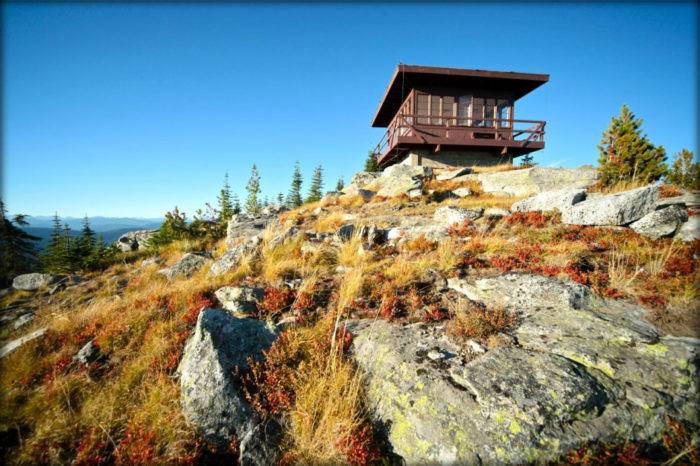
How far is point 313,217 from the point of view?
13930 millimetres

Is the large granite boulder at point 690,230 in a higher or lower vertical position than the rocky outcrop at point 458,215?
lower

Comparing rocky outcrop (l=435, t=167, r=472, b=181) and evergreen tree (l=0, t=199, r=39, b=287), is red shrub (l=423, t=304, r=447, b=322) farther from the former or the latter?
evergreen tree (l=0, t=199, r=39, b=287)

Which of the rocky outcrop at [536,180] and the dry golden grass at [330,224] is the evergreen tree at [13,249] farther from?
the rocky outcrop at [536,180]

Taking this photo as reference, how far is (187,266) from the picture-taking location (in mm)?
8344

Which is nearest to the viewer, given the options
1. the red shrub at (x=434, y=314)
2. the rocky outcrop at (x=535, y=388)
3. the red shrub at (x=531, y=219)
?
the rocky outcrop at (x=535, y=388)

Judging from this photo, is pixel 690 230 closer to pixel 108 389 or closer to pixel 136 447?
pixel 136 447

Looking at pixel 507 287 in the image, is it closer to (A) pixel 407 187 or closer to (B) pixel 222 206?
(A) pixel 407 187

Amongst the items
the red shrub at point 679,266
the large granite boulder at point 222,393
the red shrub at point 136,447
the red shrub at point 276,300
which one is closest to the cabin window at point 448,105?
the red shrub at point 679,266

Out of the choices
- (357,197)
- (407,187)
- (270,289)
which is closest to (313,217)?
(357,197)

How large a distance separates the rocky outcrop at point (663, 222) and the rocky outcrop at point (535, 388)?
3.71 meters

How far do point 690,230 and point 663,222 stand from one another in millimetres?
436

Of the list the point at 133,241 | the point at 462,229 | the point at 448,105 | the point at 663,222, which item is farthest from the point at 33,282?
the point at 448,105

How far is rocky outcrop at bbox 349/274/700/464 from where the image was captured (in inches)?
100

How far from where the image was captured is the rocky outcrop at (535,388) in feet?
8.36
